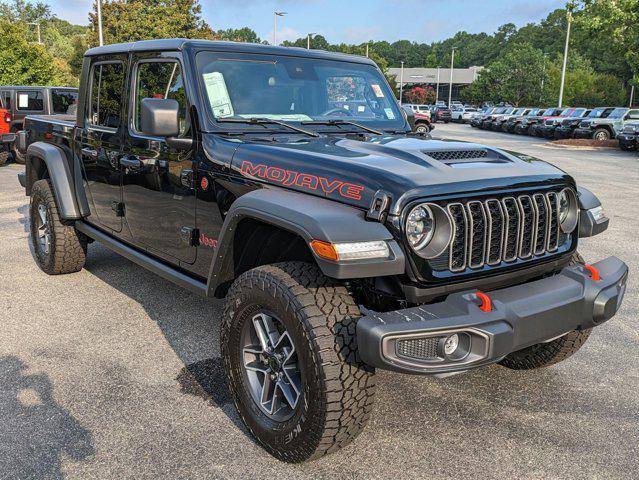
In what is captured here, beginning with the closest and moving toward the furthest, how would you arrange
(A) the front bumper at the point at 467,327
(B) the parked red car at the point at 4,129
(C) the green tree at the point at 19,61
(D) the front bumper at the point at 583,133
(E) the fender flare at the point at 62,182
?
(A) the front bumper at the point at 467,327 → (E) the fender flare at the point at 62,182 → (B) the parked red car at the point at 4,129 → (C) the green tree at the point at 19,61 → (D) the front bumper at the point at 583,133

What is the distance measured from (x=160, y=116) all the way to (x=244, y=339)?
133 cm

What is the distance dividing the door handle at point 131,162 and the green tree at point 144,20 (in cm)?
3371

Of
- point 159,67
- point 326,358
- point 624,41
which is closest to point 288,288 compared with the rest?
point 326,358

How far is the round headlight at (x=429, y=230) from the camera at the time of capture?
262 cm

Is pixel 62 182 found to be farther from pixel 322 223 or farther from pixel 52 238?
pixel 322 223

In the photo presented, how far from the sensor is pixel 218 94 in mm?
3660

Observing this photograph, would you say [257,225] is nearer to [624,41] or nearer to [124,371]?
[124,371]

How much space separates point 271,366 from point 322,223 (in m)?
0.81

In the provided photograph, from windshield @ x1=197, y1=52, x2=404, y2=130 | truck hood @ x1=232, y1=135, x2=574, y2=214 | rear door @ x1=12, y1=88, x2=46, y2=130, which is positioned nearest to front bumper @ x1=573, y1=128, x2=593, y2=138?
rear door @ x1=12, y1=88, x2=46, y2=130

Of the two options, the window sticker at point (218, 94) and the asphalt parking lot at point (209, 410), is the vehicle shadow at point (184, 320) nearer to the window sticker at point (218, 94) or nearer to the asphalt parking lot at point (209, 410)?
the asphalt parking lot at point (209, 410)

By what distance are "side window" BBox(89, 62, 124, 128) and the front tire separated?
2202mm

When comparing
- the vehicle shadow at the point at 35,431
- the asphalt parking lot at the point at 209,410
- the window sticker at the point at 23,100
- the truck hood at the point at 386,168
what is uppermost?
the window sticker at the point at 23,100

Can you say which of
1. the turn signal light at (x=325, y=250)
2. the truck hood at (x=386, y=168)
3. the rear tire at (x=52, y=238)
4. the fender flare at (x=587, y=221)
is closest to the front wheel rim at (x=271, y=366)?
the turn signal light at (x=325, y=250)

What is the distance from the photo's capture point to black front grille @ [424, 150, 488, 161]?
309 cm
